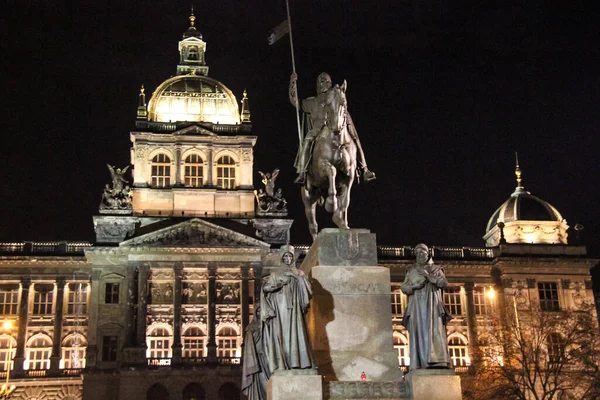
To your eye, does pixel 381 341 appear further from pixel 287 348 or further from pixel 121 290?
pixel 121 290

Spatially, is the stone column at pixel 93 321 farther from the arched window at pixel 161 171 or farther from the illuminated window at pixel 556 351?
the illuminated window at pixel 556 351

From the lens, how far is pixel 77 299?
213 ft

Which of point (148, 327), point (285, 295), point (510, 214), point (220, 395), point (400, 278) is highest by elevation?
point (510, 214)

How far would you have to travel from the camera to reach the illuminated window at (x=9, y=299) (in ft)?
211

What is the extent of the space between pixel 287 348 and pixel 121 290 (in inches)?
2032

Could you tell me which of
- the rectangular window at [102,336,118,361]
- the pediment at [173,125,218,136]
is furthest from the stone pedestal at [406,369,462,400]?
the pediment at [173,125,218,136]

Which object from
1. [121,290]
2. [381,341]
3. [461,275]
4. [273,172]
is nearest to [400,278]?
[461,275]

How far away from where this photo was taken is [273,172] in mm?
67188

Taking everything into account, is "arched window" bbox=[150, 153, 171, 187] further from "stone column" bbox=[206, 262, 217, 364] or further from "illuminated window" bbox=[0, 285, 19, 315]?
"illuminated window" bbox=[0, 285, 19, 315]

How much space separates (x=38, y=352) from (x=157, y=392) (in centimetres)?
1056

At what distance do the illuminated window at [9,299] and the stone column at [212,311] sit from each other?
1466 centimetres

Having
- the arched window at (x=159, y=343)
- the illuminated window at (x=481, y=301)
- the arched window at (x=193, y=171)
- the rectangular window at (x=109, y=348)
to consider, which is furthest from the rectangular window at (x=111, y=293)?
the illuminated window at (x=481, y=301)

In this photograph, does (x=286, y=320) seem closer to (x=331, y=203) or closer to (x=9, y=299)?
(x=331, y=203)

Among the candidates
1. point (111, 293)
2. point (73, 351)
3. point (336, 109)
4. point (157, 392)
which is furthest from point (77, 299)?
point (336, 109)
